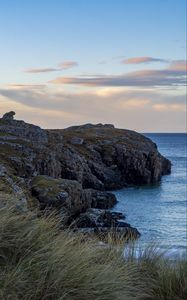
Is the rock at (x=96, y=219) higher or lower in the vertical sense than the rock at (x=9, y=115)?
lower

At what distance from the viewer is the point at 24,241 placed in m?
6.69

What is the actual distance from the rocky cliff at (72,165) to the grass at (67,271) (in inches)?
188

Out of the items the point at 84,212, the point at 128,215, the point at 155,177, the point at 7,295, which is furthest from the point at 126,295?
the point at 155,177

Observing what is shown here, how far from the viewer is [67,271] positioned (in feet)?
20.7

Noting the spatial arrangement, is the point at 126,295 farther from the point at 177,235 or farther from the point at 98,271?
the point at 177,235

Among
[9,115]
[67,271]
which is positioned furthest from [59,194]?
[9,115]

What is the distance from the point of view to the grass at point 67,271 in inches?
237

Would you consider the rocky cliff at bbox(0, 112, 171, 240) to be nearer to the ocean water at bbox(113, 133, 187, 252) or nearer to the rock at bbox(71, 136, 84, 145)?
the rock at bbox(71, 136, 84, 145)

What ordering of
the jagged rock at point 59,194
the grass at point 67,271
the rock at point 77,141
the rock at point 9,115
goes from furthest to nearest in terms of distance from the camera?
the rock at point 77,141 → the rock at point 9,115 → the jagged rock at point 59,194 → the grass at point 67,271

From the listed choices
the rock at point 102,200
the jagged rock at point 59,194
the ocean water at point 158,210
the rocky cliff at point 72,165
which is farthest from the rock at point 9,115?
the jagged rock at point 59,194

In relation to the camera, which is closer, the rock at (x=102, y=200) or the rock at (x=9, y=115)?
the rock at (x=102, y=200)

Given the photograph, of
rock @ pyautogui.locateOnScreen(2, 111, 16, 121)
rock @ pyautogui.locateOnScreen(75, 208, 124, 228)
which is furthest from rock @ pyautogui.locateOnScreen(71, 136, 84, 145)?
rock @ pyautogui.locateOnScreen(75, 208, 124, 228)

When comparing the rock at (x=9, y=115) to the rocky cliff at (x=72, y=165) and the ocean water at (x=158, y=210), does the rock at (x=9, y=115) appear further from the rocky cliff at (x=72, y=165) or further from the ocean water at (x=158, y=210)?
the ocean water at (x=158, y=210)

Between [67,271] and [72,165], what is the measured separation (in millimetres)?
47401
